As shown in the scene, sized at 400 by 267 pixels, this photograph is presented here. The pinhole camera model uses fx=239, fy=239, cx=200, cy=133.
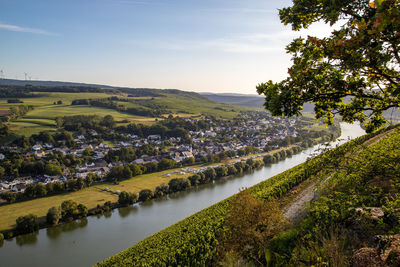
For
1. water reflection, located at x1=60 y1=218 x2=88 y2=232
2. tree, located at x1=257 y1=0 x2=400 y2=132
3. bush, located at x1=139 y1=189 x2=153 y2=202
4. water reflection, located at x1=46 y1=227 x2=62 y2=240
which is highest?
tree, located at x1=257 y1=0 x2=400 y2=132

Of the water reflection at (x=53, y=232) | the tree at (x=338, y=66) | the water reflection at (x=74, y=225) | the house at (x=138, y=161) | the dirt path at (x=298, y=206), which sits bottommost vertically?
the water reflection at (x=53, y=232)

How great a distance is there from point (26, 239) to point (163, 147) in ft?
132

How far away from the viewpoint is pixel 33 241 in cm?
2272

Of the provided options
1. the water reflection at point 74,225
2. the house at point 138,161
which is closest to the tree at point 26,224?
the water reflection at point 74,225

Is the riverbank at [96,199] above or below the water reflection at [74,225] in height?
above

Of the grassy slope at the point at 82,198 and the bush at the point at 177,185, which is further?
the bush at the point at 177,185

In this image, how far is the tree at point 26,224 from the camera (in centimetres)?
2375

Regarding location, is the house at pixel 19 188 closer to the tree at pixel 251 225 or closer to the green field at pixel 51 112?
the green field at pixel 51 112

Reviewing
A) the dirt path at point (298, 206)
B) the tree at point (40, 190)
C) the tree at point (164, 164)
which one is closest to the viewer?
the dirt path at point (298, 206)

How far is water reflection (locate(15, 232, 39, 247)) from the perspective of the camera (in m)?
22.5

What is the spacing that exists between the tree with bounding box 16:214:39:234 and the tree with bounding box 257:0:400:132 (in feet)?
93.7

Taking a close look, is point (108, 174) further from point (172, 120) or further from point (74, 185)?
point (172, 120)

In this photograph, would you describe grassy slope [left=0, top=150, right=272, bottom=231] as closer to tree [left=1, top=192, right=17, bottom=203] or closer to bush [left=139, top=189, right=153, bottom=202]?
tree [left=1, top=192, right=17, bottom=203]

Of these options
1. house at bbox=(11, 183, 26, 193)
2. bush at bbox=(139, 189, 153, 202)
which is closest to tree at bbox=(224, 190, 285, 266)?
bush at bbox=(139, 189, 153, 202)
